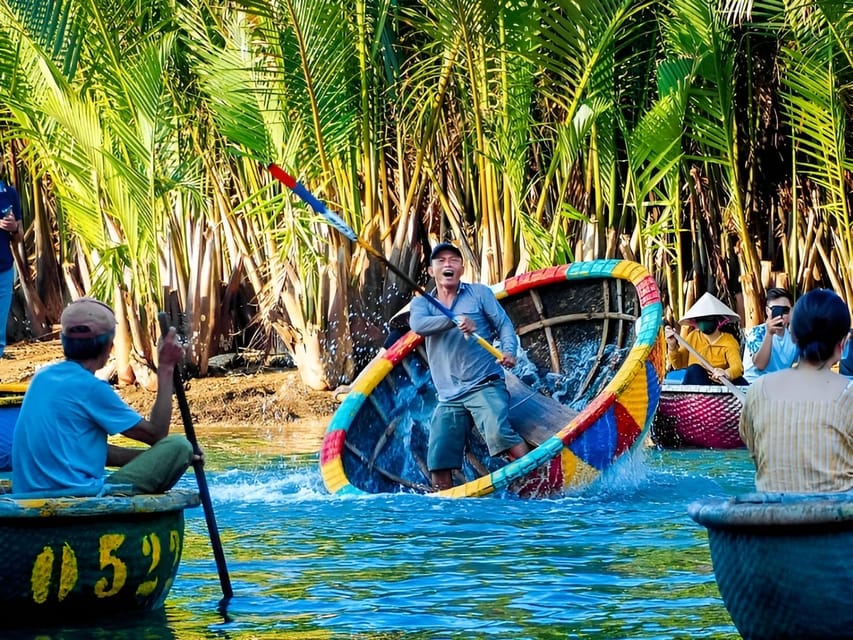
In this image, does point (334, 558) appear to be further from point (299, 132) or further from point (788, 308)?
point (299, 132)

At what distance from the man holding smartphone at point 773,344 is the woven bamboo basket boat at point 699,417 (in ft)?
1.33

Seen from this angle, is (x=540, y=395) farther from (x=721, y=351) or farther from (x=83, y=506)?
(x=83, y=506)

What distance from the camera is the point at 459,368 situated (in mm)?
8391

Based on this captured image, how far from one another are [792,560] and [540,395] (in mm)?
5022

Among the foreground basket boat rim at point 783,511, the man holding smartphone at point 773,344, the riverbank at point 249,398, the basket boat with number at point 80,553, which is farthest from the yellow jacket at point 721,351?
the foreground basket boat rim at point 783,511

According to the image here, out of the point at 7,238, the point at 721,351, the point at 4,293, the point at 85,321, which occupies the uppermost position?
the point at 7,238

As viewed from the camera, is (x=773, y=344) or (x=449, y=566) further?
(x=773, y=344)

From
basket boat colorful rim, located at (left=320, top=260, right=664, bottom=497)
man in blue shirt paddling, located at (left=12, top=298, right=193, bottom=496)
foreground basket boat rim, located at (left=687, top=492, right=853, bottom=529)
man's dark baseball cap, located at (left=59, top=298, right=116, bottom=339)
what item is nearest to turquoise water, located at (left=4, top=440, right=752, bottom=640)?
basket boat colorful rim, located at (left=320, top=260, right=664, bottom=497)

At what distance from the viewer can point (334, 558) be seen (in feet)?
21.7

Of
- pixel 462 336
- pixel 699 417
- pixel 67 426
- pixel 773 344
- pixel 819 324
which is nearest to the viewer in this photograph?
pixel 819 324

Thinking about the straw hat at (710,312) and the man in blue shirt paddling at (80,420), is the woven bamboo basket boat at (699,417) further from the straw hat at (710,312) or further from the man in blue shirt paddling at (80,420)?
the man in blue shirt paddling at (80,420)

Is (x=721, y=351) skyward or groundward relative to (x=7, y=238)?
groundward

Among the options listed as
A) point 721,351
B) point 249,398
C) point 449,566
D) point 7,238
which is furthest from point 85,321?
point 249,398

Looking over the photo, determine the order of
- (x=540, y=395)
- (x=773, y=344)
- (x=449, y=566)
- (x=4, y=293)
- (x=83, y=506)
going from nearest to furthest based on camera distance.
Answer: (x=83, y=506), (x=449, y=566), (x=540, y=395), (x=4, y=293), (x=773, y=344)
